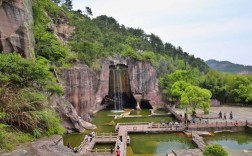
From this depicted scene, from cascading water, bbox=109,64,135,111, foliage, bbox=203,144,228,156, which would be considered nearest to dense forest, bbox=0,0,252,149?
cascading water, bbox=109,64,135,111

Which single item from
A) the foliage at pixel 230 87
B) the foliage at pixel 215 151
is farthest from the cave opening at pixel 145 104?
the foliage at pixel 215 151

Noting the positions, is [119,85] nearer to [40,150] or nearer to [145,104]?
[145,104]

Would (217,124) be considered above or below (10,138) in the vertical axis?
below

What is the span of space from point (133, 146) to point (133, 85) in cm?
2757

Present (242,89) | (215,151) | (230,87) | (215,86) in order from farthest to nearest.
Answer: (215,86) → (230,87) → (242,89) → (215,151)

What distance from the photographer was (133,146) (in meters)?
27.8

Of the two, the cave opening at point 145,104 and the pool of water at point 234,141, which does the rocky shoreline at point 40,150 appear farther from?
the cave opening at point 145,104

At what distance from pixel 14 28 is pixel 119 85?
3481 centimetres

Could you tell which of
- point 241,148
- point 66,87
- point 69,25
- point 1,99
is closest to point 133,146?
point 241,148

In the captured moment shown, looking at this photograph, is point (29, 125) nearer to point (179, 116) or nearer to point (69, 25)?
point (179, 116)

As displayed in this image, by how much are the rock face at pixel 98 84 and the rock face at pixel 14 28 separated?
37.9 feet

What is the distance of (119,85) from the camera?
56.4 m

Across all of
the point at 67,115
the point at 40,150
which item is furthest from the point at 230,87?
the point at 40,150

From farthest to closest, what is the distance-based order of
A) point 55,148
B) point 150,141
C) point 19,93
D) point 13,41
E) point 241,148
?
point 150,141 → point 241,148 → point 13,41 → point 19,93 → point 55,148
